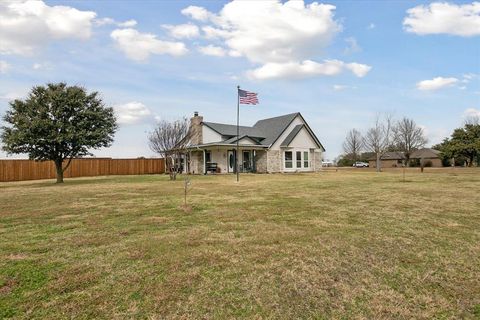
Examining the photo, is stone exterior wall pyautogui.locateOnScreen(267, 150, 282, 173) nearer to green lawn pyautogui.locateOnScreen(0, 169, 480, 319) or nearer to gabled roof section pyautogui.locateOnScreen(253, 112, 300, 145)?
gabled roof section pyautogui.locateOnScreen(253, 112, 300, 145)

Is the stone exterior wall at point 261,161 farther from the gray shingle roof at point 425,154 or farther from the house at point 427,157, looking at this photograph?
the gray shingle roof at point 425,154

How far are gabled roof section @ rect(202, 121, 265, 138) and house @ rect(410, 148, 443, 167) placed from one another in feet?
127

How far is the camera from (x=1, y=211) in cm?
898

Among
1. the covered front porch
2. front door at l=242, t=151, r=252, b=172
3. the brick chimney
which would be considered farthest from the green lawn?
the brick chimney

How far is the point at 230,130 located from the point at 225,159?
144 inches

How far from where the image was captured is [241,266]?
438cm

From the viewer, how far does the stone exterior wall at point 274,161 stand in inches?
1209

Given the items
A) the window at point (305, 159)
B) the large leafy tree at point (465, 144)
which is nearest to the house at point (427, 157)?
the large leafy tree at point (465, 144)

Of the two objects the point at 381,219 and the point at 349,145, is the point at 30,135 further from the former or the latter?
the point at 349,145

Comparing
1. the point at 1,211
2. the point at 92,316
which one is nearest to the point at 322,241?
the point at 92,316

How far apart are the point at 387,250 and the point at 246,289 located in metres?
2.62

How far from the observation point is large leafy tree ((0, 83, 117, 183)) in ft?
63.4

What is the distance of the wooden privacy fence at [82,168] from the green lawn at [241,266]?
23.7 m

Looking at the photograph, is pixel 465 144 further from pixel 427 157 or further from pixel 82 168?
pixel 82 168
